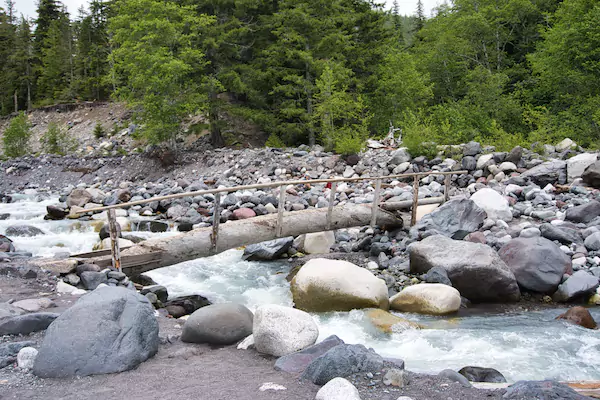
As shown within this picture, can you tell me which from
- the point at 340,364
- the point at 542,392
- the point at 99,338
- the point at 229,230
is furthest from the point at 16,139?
the point at 542,392

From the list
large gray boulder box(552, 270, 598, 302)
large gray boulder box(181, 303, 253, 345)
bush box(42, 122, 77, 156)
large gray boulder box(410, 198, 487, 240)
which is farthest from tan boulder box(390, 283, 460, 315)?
bush box(42, 122, 77, 156)

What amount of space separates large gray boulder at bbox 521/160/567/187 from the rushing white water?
21.8 ft

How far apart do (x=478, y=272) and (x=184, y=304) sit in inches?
186

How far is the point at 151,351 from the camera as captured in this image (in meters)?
4.30

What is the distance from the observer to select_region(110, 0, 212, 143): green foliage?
2067 cm

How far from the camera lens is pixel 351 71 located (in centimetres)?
2347

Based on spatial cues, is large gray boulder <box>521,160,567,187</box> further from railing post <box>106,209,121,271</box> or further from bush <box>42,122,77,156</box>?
bush <box>42,122,77,156</box>

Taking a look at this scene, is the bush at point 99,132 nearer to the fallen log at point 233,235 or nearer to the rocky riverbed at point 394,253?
the rocky riverbed at point 394,253

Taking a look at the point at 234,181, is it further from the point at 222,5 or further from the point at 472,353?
the point at 472,353

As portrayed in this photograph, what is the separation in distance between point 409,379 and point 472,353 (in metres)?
2.33

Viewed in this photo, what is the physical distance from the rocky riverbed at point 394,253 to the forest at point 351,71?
107 inches

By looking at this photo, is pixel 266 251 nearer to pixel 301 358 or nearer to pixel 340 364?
pixel 301 358

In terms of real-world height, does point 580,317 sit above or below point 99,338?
below

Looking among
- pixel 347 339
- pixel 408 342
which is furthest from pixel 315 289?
pixel 408 342
